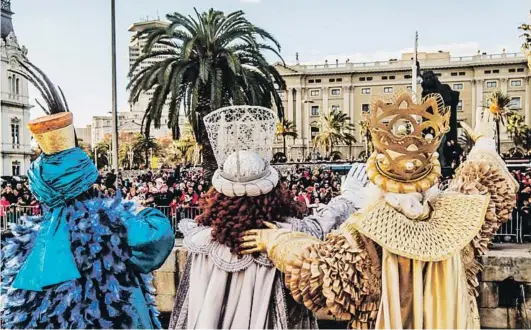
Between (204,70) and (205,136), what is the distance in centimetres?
175

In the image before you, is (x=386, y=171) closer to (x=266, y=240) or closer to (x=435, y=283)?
(x=435, y=283)

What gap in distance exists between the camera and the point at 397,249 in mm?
2795

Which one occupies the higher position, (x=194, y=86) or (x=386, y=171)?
(x=194, y=86)

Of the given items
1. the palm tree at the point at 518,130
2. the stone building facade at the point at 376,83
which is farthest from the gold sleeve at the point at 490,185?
the stone building facade at the point at 376,83

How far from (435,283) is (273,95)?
14.6 m

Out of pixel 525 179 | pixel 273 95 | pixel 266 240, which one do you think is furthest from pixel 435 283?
pixel 273 95

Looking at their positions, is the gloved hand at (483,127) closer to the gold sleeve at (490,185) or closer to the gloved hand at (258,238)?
the gold sleeve at (490,185)

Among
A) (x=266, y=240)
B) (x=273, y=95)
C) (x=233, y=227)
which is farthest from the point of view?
(x=273, y=95)

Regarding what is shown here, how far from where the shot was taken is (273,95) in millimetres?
17234

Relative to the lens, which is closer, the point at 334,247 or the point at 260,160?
the point at 334,247

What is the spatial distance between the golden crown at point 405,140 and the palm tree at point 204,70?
12.5 metres

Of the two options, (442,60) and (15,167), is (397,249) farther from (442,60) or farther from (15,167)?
(442,60)

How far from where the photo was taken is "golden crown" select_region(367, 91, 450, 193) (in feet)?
9.42

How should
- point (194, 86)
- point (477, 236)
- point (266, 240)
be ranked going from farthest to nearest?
1. point (194, 86)
2. point (266, 240)
3. point (477, 236)
